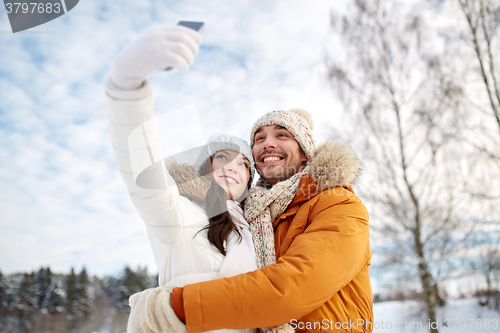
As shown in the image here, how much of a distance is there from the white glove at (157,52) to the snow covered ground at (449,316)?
9.50 metres

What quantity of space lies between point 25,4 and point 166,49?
200 cm

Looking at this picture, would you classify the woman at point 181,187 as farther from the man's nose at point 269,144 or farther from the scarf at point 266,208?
the man's nose at point 269,144

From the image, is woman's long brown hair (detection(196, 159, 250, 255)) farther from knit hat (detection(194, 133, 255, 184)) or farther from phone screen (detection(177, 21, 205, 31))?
phone screen (detection(177, 21, 205, 31))

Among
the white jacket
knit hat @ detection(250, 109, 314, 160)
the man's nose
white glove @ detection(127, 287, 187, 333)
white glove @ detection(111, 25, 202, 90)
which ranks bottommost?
white glove @ detection(127, 287, 187, 333)

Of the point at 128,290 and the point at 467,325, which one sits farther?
the point at 128,290

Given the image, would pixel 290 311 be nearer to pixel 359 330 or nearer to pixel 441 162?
pixel 359 330

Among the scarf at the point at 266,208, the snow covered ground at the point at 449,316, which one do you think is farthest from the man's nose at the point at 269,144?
the snow covered ground at the point at 449,316

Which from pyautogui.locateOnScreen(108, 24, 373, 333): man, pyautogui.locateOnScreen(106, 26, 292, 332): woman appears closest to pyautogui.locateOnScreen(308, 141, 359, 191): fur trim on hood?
pyautogui.locateOnScreen(108, 24, 373, 333): man

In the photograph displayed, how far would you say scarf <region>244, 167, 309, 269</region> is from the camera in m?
1.76

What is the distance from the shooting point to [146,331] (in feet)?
3.89

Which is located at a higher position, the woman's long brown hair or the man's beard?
the man's beard

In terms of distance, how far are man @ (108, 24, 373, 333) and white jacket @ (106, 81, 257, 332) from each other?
0.06 m

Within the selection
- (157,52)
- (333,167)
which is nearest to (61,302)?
(333,167)

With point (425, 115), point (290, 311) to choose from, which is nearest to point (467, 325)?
point (425, 115)
